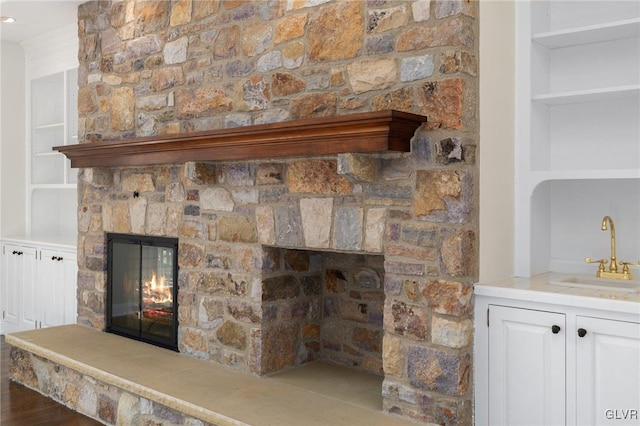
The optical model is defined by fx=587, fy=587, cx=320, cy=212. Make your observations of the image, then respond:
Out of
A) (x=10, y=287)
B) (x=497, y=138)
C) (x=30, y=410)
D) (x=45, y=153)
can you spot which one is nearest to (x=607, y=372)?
(x=497, y=138)

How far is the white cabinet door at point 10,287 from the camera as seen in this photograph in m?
5.22

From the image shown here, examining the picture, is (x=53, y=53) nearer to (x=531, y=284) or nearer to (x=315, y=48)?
(x=315, y=48)

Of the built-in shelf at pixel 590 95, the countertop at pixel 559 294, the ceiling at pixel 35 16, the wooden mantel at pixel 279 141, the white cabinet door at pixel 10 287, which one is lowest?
the white cabinet door at pixel 10 287

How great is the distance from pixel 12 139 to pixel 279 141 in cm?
399

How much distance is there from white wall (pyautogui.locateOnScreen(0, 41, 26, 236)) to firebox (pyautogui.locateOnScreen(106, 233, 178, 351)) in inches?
79.1

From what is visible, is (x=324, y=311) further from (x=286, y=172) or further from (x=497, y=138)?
(x=497, y=138)

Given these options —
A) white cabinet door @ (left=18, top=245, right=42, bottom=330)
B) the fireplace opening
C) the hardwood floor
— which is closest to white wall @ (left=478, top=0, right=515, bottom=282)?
the fireplace opening

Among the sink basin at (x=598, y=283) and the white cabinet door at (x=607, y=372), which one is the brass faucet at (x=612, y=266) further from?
the white cabinet door at (x=607, y=372)

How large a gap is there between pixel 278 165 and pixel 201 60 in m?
0.90

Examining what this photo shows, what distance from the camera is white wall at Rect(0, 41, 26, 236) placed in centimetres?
555

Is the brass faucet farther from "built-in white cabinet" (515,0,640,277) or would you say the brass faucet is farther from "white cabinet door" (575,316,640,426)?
"white cabinet door" (575,316,640,426)

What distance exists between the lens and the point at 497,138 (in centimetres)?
268

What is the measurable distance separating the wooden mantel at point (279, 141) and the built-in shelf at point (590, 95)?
689 millimetres

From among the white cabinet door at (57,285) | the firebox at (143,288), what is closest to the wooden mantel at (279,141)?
the firebox at (143,288)
